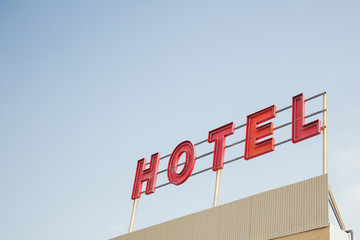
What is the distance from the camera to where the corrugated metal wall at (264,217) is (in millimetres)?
18875

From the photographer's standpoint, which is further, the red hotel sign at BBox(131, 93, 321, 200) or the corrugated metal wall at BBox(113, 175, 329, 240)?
the red hotel sign at BBox(131, 93, 321, 200)

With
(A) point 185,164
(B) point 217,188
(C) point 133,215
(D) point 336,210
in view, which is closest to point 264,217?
(D) point 336,210

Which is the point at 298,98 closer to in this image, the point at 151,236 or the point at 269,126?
the point at 269,126

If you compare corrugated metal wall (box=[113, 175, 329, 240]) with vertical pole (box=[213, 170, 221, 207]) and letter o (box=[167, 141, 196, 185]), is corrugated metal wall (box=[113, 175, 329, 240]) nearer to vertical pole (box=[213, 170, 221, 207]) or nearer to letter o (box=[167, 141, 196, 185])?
vertical pole (box=[213, 170, 221, 207])

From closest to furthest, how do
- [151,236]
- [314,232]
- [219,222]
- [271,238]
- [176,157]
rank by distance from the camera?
[314,232]
[271,238]
[219,222]
[151,236]
[176,157]

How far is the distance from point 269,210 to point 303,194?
1377mm

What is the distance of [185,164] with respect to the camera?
89.3 feet

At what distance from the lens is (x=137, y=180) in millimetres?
28891

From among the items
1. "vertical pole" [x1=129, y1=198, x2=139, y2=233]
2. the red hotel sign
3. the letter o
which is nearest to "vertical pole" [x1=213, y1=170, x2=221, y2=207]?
the red hotel sign

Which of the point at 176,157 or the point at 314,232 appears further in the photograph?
the point at 176,157

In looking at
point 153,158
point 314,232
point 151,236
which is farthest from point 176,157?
Result: point 314,232

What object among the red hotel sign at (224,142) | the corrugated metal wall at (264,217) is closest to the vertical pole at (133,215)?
the red hotel sign at (224,142)

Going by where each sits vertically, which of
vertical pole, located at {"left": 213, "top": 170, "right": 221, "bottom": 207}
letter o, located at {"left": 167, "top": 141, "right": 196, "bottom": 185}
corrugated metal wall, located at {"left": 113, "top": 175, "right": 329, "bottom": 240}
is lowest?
corrugated metal wall, located at {"left": 113, "top": 175, "right": 329, "bottom": 240}

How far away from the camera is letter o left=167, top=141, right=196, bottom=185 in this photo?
26828 millimetres
